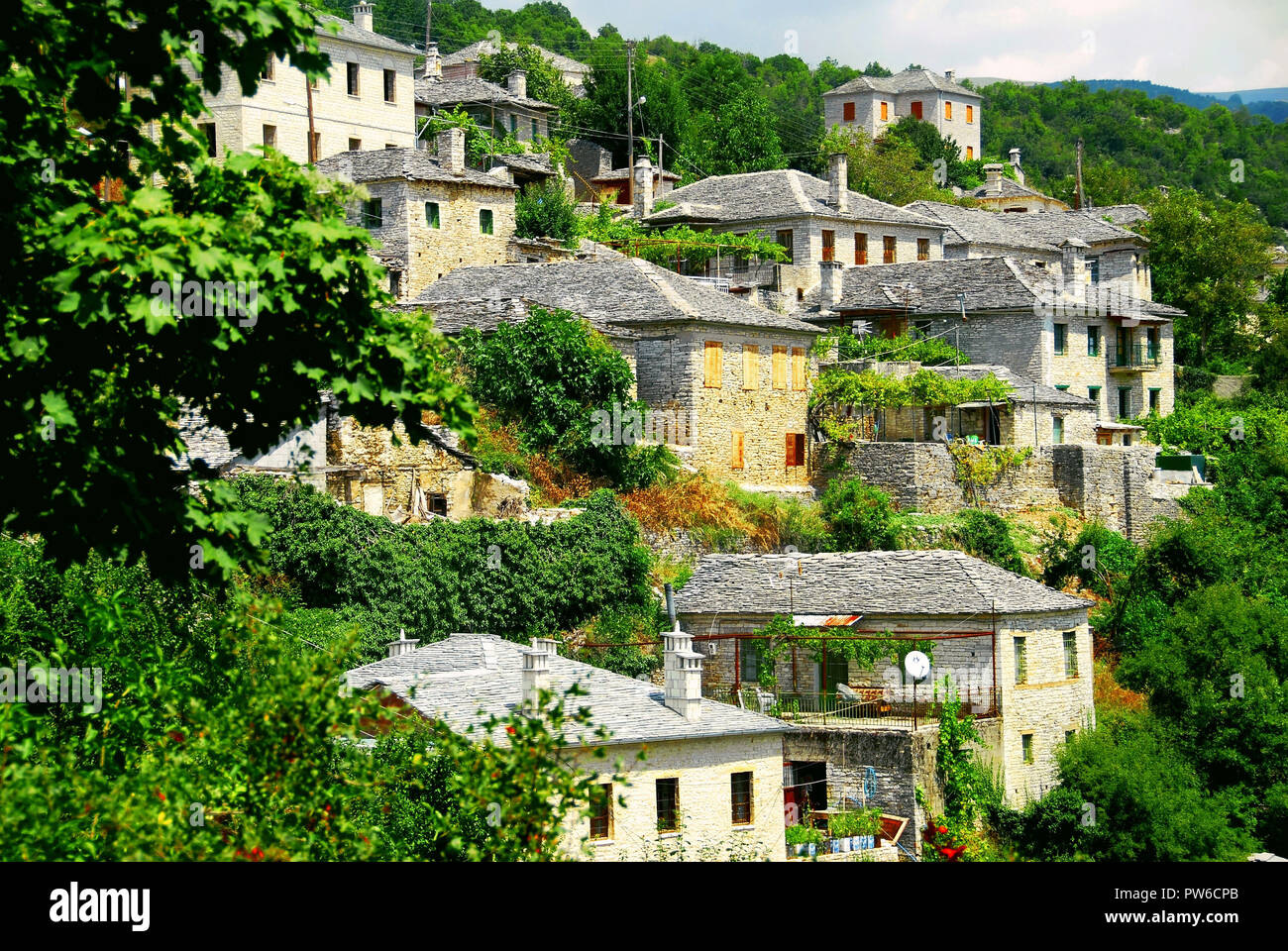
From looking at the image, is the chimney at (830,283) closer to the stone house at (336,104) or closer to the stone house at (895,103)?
the stone house at (336,104)

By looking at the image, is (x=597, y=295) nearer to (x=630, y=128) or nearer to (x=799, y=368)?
(x=799, y=368)

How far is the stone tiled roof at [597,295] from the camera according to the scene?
42.3 meters

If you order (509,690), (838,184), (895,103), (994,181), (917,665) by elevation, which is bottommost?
(917,665)

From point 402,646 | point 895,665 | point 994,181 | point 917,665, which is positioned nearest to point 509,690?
point 402,646

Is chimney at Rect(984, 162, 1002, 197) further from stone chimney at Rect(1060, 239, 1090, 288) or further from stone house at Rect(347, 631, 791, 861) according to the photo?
stone house at Rect(347, 631, 791, 861)

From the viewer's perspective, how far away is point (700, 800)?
27203 millimetres

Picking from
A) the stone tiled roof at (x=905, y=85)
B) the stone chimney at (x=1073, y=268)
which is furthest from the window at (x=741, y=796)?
the stone tiled roof at (x=905, y=85)

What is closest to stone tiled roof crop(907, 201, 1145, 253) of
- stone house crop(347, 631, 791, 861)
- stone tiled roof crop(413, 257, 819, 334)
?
stone tiled roof crop(413, 257, 819, 334)

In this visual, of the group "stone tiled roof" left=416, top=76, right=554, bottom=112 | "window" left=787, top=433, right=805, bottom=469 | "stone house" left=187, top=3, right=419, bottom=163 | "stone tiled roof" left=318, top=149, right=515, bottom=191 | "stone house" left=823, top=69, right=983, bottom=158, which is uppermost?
"stone house" left=823, top=69, right=983, bottom=158

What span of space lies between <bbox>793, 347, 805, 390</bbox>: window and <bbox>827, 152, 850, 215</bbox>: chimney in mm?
16285

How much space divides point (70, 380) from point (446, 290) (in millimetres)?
35548

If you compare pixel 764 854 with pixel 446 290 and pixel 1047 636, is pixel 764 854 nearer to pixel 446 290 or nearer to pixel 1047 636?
pixel 1047 636

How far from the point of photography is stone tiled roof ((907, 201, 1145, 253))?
218 ft

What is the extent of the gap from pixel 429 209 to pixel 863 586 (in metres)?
19.9
